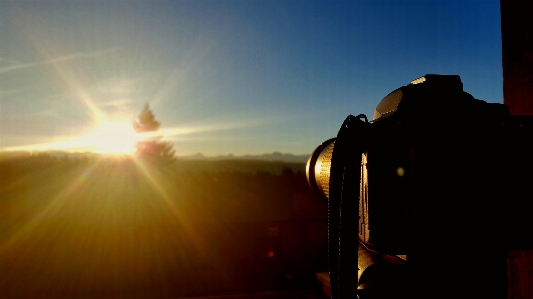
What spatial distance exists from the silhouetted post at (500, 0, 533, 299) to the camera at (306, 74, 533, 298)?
99cm

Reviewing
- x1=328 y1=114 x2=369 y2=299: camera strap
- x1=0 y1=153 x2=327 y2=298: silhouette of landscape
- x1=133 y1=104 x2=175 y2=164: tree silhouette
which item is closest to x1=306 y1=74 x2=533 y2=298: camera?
x1=328 y1=114 x2=369 y2=299: camera strap

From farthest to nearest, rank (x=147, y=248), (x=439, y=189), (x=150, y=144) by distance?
(x=150, y=144), (x=147, y=248), (x=439, y=189)

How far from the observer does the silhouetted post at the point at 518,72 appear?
1.69 m

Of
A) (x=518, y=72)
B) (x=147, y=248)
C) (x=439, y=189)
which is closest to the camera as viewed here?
(x=439, y=189)

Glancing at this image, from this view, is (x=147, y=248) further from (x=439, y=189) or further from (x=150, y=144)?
(x=150, y=144)

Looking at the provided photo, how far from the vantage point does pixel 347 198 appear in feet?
2.83

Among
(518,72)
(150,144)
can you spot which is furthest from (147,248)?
(150,144)

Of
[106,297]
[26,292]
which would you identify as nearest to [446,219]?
[106,297]

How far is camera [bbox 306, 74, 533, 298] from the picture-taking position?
0.84 m

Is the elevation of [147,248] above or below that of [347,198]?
below

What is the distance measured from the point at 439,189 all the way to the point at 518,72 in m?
1.25

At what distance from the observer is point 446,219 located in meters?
0.84

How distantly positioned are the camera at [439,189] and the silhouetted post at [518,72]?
3.25 feet

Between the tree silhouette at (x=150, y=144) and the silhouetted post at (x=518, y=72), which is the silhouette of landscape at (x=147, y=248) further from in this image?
the tree silhouette at (x=150, y=144)
